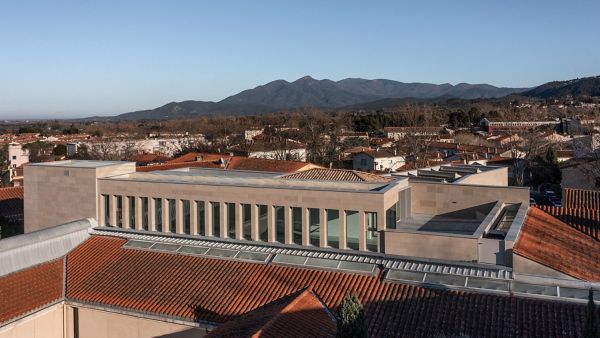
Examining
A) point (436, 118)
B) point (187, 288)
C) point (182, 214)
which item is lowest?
point (187, 288)

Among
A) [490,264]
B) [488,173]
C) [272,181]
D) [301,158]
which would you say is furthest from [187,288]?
[301,158]

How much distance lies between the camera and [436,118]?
90125 millimetres

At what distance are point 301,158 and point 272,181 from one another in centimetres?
4398

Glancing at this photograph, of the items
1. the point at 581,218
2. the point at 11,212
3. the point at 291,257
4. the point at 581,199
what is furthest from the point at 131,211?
the point at 581,199

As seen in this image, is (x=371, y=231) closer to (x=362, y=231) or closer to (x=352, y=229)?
(x=362, y=231)

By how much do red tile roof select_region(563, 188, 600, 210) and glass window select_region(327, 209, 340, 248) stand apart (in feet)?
47.7

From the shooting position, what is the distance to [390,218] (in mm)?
19625

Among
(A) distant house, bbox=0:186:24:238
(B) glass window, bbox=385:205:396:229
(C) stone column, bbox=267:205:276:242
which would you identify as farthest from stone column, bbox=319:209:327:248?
(A) distant house, bbox=0:186:24:238

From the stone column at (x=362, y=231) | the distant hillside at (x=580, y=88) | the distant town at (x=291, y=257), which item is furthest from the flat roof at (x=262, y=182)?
the distant hillside at (x=580, y=88)

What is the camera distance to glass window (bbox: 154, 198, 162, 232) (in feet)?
71.6

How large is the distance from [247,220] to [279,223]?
1348mm

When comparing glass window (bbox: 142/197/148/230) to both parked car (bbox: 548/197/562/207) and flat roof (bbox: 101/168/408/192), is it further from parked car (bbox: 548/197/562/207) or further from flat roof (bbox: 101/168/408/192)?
parked car (bbox: 548/197/562/207)

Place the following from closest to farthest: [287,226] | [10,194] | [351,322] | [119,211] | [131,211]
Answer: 1. [351,322]
2. [287,226]
3. [131,211]
4. [119,211]
5. [10,194]

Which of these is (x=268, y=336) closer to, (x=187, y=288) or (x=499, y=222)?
(x=187, y=288)
